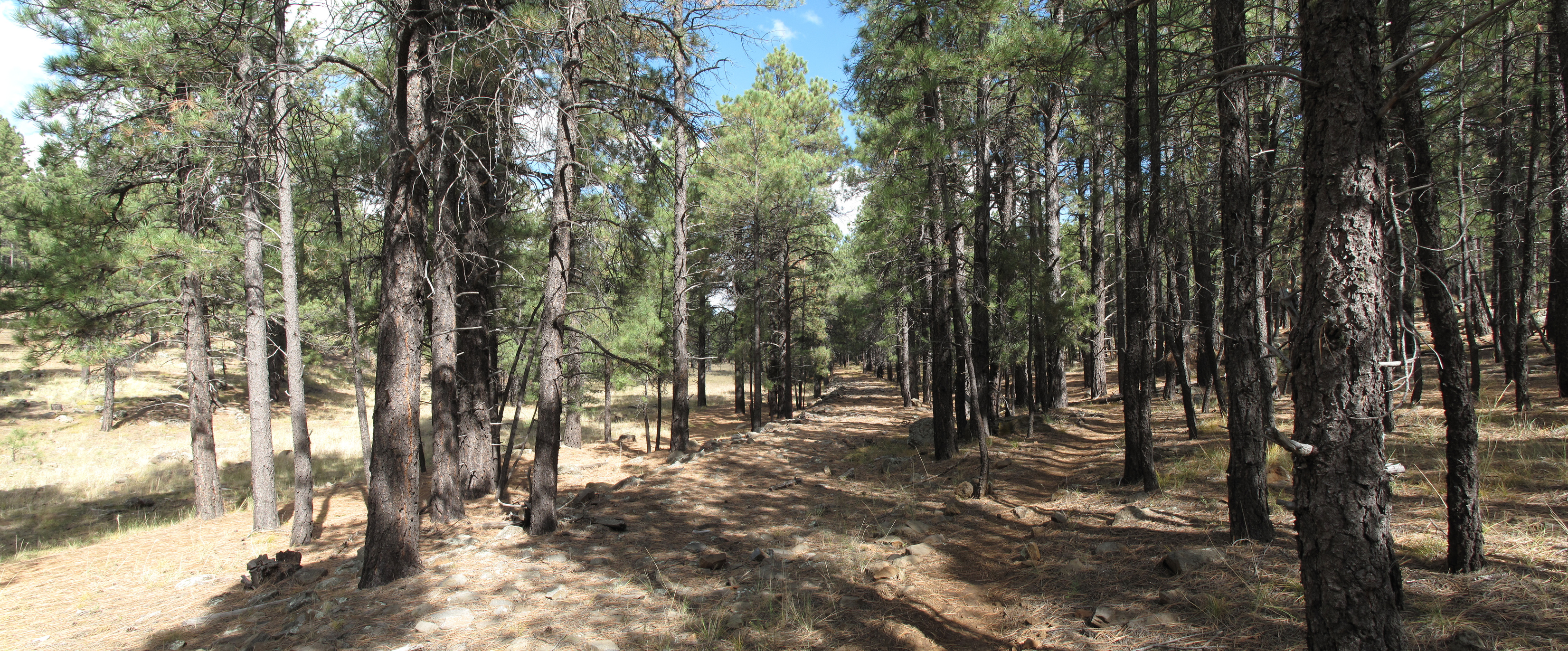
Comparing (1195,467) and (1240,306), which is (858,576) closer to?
(1240,306)

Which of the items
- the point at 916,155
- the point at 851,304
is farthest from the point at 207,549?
the point at 851,304

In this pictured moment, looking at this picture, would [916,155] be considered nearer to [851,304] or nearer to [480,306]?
[480,306]

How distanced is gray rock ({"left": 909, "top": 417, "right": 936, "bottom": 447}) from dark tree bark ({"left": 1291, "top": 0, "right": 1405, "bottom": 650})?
34.1 feet

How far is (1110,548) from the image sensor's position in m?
5.88

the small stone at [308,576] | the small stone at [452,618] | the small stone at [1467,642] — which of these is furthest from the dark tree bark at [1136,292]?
the small stone at [308,576]

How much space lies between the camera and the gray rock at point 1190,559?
16.3 ft

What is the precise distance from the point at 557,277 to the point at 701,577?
388 centimetres

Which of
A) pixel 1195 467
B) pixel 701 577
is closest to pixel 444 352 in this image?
pixel 701 577

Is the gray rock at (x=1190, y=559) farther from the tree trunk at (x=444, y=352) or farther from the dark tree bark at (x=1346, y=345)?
the tree trunk at (x=444, y=352)

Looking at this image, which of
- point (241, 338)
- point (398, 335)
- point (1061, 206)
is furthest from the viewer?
point (1061, 206)

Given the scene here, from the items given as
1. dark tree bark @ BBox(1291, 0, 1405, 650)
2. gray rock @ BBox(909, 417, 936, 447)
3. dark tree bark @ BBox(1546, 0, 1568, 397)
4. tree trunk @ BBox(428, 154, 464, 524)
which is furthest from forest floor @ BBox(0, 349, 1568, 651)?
gray rock @ BBox(909, 417, 936, 447)

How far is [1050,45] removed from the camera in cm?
742

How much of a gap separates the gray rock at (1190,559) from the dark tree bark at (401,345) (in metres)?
6.83

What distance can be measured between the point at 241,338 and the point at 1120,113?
19110 mm
